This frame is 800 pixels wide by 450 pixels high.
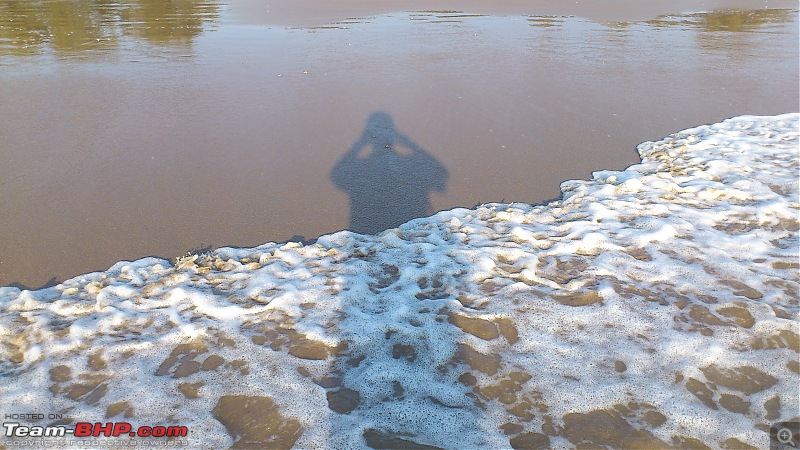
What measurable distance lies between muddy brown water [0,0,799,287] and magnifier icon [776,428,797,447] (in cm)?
308

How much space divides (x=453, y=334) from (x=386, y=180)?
2.50 m

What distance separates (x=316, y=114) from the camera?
7125 mm

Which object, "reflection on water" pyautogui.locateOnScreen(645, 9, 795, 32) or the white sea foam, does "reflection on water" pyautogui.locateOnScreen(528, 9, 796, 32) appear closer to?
"reflection on water" pyautogui.locateOnScreen(645, 9, 795, 32)

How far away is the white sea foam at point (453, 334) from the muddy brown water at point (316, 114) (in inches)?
23.3

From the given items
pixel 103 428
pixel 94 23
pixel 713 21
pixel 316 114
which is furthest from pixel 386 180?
pixel 713 21

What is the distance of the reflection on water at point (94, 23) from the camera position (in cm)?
1052

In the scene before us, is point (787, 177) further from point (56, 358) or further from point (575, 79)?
point (56, 358)

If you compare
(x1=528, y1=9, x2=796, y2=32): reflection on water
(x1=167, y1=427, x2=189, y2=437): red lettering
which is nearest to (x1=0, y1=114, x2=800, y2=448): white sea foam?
(x1=167, y1=427, x2=189, y2=437): red lettering

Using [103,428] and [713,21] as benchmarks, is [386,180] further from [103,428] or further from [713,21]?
[713,21]

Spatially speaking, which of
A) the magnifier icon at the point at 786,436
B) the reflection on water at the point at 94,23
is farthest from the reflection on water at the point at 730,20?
the magnifier icon at the point at 786,436

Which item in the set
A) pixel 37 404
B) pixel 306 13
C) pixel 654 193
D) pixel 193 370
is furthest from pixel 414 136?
pixel 306 13

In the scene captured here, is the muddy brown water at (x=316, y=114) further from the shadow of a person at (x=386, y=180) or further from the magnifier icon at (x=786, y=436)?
the magnifier icon at (x=786, y=436)

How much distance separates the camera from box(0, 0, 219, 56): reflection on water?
1052 cm

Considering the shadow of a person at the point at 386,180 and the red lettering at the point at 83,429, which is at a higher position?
the shadow of a person at the point at 386,180
